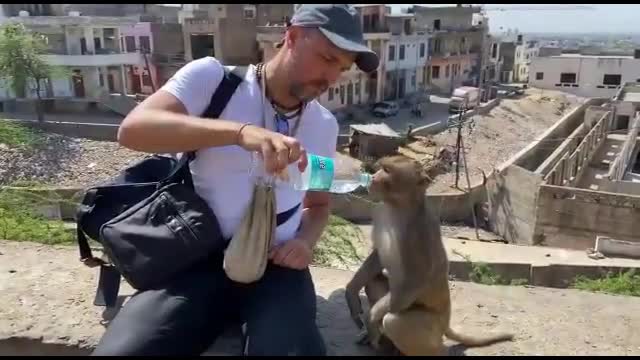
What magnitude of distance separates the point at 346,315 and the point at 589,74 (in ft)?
107

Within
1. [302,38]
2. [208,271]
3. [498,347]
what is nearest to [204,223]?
[208,271]

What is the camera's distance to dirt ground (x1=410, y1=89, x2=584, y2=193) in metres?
16.8

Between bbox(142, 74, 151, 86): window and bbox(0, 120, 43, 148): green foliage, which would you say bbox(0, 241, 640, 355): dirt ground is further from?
bbox(142, 74, 151, 86): window

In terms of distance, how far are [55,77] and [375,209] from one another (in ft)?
65.7

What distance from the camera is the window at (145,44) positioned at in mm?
22166

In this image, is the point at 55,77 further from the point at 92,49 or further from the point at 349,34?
the point at 349,34

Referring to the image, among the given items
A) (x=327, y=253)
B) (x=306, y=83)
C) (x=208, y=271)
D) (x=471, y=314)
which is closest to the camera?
(x=306, y=83)

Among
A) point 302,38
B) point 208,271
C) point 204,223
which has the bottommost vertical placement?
point 208,271

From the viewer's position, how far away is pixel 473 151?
61.4 ft

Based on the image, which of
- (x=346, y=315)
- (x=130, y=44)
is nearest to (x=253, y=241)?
(x=346, y=315)

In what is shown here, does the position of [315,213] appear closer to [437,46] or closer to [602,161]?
[602,161]

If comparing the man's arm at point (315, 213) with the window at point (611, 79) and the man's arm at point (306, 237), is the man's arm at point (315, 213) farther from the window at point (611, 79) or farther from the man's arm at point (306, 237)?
the window at point (611, 79)

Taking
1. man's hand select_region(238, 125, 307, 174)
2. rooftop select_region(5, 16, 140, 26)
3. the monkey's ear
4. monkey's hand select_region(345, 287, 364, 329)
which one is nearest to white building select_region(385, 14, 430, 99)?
rooftop select_region(5, 16, 140, 26)

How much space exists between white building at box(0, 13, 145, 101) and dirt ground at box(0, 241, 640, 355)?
771 inches
